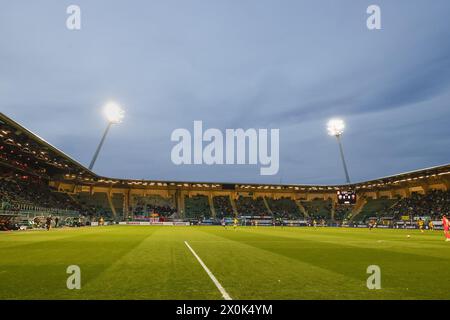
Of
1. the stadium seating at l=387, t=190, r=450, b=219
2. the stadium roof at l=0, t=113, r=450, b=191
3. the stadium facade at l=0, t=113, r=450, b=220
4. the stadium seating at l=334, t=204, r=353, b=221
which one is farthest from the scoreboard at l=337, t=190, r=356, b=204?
the stadium seating at l=334, t=204, r=353, b=221

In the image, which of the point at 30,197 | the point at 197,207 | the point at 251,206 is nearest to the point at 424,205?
the point at 251,206

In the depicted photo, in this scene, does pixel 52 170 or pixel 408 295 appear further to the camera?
pixel 52 170

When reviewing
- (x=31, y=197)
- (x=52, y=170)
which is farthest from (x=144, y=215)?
(x=31, y=197)

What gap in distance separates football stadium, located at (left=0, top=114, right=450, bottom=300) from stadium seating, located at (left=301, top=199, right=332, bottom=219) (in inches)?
11.3

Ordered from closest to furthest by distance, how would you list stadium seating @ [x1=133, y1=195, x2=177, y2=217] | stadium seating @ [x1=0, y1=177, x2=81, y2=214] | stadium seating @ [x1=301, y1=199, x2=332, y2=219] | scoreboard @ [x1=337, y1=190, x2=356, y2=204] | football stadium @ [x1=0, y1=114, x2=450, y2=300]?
football stadium @ [x1=0, y1=114, x2=450, y2=300] < stadium seating @ [x1=0, y1=177, x2=81, y2=214] < scoreboard @ [x1=337, y1=190, x2=356, y2=204] < stadium seating @ [x1=133, y1=195, x2=177, y2=217] < stadium seating @ [x1=301, y1=199, x2=332, y2=219]

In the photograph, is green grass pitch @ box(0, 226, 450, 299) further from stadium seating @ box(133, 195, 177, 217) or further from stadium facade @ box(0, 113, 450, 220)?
stadium seating @ box(133, 195, 177, 217)

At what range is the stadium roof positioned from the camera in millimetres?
46856

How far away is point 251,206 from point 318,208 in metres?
18.6

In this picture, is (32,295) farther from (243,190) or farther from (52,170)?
(243,190)

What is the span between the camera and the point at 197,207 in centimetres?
9794

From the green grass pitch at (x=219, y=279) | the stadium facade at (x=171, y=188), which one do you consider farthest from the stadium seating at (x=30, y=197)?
the green grass pitch at (x=219, y=279)

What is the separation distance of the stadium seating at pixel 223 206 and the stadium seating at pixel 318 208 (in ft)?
70.7

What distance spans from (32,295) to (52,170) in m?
72.8

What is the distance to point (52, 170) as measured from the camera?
7469cm
